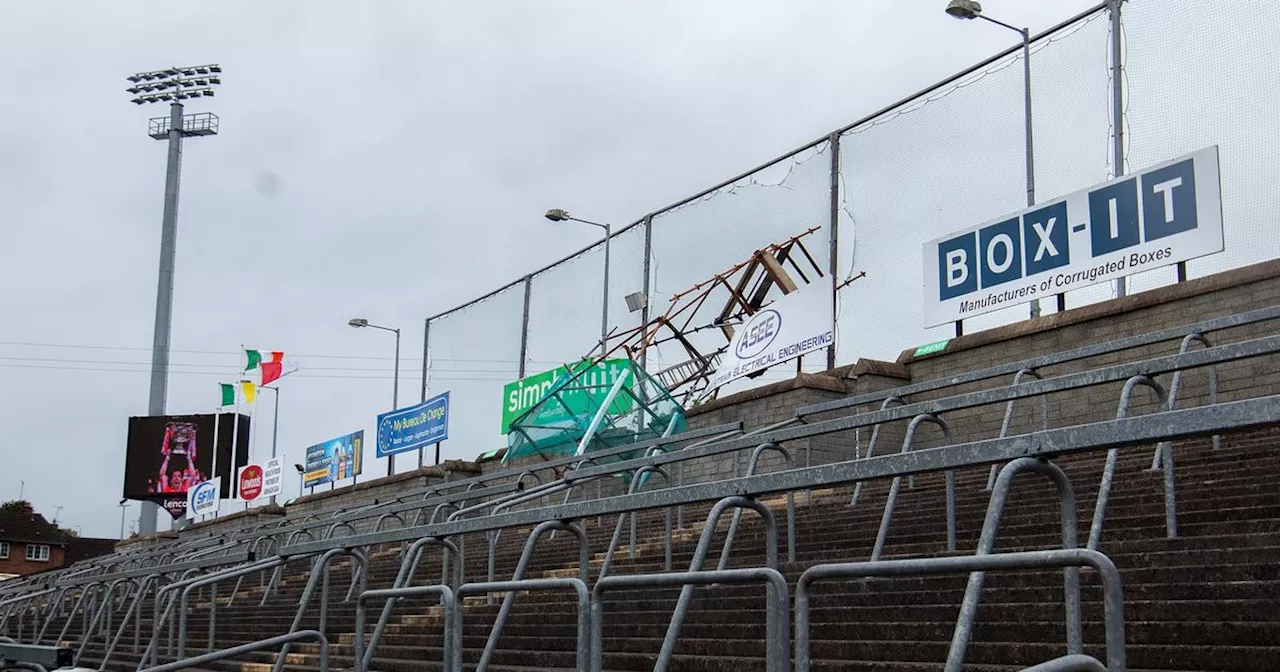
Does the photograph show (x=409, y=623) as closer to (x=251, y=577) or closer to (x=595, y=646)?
(x=595, y=646)

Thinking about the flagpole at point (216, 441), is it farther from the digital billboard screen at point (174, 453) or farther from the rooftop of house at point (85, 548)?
the rooftop of house at point (85, 548)

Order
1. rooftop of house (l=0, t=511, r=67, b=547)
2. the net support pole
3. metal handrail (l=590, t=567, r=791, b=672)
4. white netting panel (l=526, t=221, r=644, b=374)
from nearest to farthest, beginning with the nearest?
metal handrail (l=590, t=567, r=791, b=672), the net support pole, white netting panel (l=526, t=221, r=644, b=374), rooftop of house (l=0, t=511, r=67, b=547)

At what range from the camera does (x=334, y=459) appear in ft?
107

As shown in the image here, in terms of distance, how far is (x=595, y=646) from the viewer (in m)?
4.95

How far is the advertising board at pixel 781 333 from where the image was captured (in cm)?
1433

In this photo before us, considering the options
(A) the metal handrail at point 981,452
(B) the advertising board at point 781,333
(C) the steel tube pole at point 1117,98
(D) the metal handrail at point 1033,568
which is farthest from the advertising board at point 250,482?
(D) the metal handrail at point 1033,568

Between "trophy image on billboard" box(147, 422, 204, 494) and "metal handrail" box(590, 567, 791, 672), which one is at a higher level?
"trophy image on billboard" box(147, 422, 204, 494)

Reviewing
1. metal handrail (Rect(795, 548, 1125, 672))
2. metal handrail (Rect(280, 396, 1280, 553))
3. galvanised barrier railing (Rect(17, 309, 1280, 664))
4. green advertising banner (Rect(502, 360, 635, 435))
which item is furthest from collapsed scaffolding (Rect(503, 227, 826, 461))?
metal handrail (Rect(795, 548, 1125, 672))

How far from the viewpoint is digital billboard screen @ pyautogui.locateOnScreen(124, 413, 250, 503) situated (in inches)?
1617

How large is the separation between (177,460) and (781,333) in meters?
30.8

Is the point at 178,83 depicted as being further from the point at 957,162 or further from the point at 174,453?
the point at 957,162

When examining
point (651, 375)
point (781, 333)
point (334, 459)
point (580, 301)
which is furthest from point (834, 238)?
point (334, 459)

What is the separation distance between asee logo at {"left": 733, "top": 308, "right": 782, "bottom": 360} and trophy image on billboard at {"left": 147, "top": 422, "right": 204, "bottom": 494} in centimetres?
2894

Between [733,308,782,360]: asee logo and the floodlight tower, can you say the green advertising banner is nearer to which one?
[733,308,782,360]: asee logo
